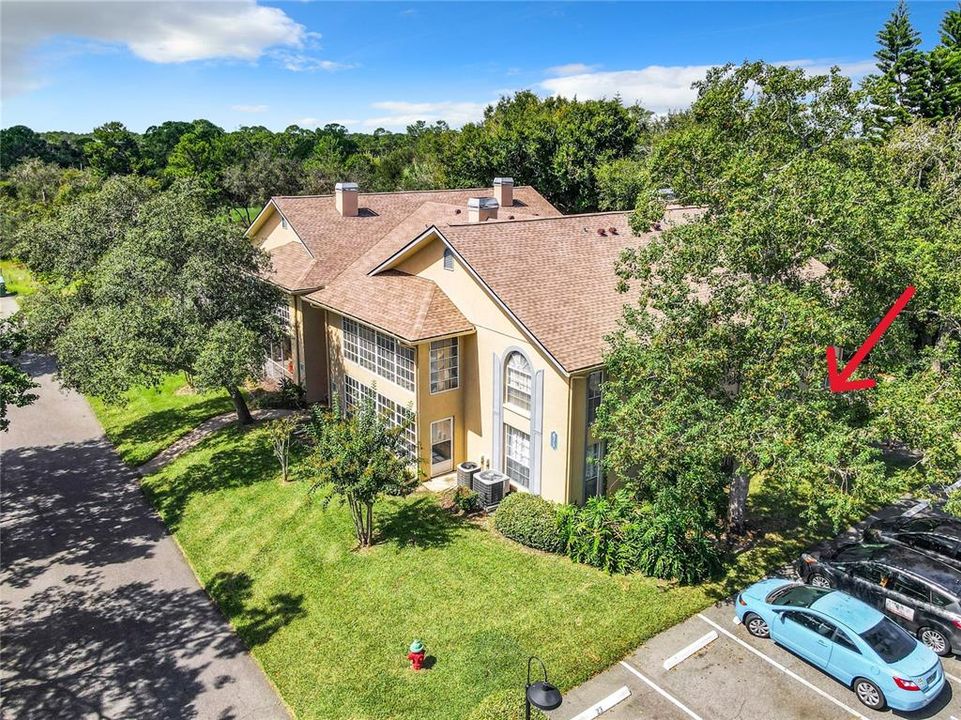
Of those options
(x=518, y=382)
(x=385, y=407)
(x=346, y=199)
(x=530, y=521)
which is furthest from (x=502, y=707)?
(x=346, y=199)

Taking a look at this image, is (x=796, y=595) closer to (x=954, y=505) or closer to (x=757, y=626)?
(x=757, y=626)

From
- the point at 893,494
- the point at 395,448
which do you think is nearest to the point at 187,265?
the point at 395,448

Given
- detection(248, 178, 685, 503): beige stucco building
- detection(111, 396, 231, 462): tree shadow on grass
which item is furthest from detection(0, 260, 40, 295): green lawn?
detection(248, 178, 685, 503): beige stucco building

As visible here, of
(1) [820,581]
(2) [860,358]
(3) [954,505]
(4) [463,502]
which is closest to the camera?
(3) [954,505]

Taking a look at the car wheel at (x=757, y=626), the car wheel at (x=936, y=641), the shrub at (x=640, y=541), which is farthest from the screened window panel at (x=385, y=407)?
the car wheel at (x=936, y=641)

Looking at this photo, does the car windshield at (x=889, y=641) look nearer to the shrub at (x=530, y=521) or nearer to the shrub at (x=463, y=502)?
the shrub at (x=530, y=521)

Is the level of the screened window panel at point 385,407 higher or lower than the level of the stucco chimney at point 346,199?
lower
